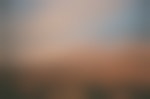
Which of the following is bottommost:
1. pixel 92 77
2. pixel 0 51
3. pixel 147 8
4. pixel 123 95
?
pixel 123 95

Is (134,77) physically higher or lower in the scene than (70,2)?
lower

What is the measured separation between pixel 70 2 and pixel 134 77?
0.52 meters

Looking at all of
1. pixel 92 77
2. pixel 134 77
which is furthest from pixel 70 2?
pixel 134 77

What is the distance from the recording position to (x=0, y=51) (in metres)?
0.89

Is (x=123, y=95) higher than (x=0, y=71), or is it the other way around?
(x=0, y=71)

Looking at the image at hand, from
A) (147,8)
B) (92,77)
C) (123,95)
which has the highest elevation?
(147,8)

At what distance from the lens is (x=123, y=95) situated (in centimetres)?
89

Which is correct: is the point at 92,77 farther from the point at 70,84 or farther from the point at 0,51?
the point at 0,51

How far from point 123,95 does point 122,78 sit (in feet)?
0.30

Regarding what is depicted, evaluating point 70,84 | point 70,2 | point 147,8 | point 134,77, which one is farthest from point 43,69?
point 147,8

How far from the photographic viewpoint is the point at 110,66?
2.93ft

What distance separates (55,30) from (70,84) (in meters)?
0.30

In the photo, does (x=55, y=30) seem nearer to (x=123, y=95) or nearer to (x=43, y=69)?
(x=43, y=69)

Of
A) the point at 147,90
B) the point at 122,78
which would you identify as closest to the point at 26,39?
the point at 122,78
